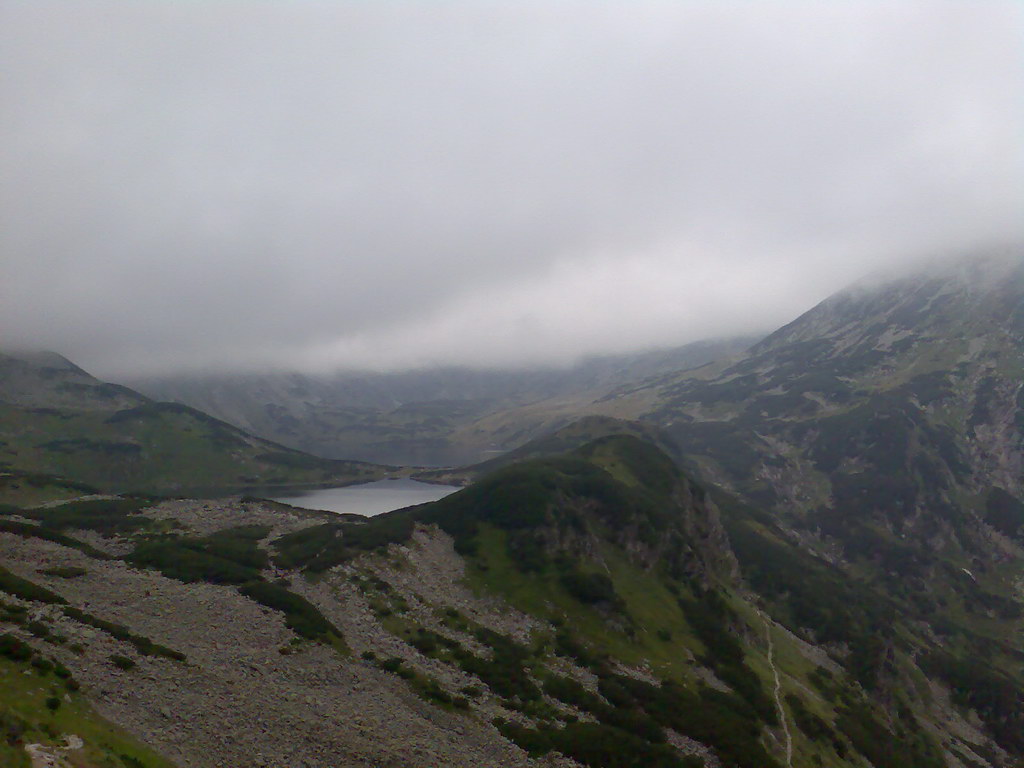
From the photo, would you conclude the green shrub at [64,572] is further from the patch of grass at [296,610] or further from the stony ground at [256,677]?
the patch of grass at [296,610]

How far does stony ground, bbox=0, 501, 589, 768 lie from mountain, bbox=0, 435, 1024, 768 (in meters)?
0.28

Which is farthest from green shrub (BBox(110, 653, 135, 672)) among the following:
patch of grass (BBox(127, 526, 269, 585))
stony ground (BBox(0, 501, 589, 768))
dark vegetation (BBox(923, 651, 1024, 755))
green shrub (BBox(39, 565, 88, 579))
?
dark vegetation (BBox(923, 651, 1024, 755))

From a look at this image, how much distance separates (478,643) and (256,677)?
34438mm

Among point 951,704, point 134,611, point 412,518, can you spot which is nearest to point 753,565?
point 951,704

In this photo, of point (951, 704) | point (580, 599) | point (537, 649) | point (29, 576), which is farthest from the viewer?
point (951, 704)

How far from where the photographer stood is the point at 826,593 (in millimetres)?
171125

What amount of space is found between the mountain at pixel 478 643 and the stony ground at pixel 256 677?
0.92ft

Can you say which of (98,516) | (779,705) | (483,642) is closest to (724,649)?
→ (779,705)

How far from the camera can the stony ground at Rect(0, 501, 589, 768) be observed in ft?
150

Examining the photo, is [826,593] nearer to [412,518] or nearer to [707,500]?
[707,500]

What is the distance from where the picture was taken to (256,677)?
186 feet

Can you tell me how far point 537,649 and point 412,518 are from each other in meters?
48.3

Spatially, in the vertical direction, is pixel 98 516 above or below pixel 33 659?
below

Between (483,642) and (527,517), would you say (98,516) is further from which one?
(483,642)
